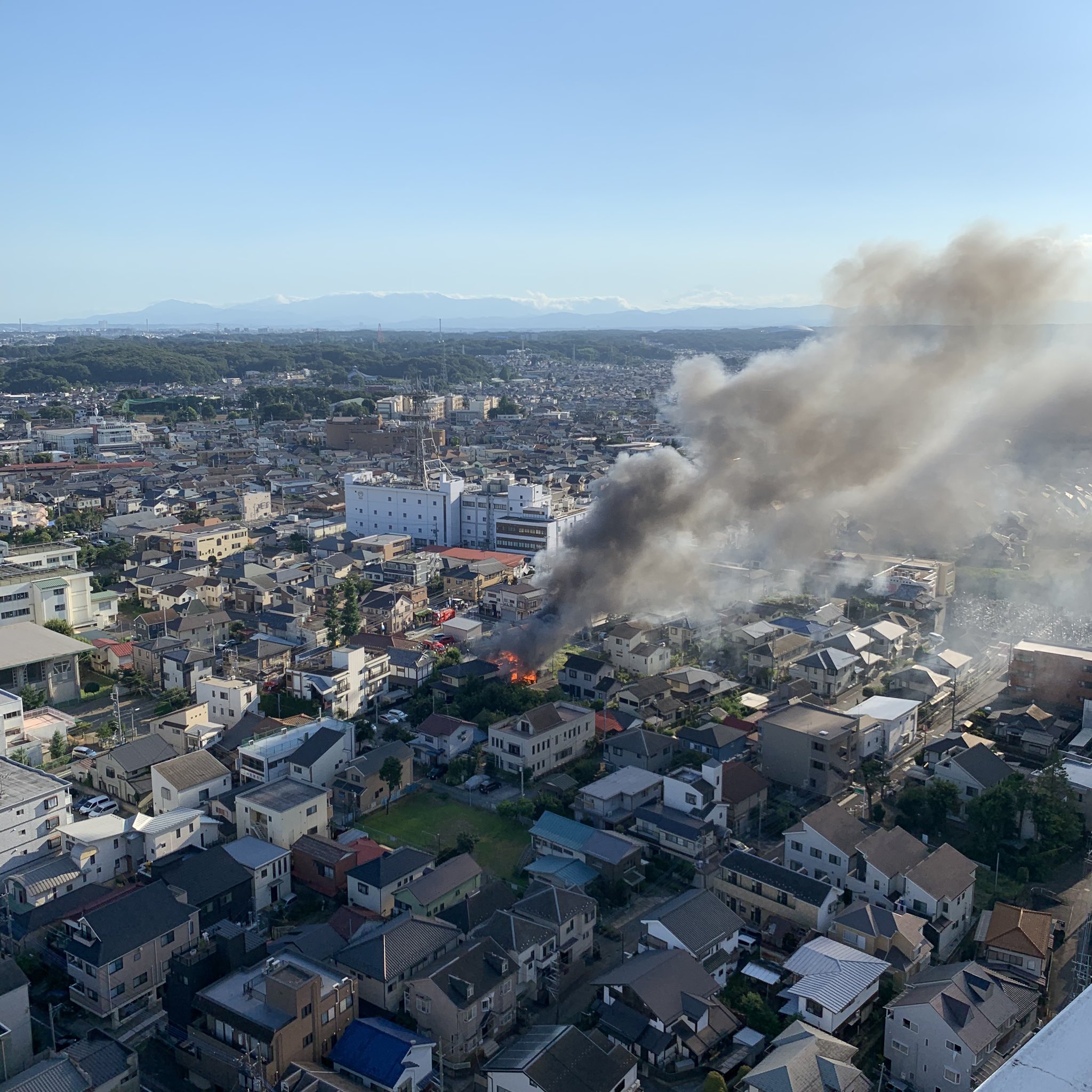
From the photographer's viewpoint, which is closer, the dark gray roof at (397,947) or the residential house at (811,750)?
the dark gray roof at (397,947)

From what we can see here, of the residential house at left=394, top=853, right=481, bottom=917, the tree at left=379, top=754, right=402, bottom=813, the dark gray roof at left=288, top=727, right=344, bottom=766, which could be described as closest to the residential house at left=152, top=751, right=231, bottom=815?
the dark gray roof at left=288, top=727, right=344, bottom=766

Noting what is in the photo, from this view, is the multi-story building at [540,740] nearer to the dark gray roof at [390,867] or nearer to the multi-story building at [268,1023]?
the dark gray roof at [390,867]

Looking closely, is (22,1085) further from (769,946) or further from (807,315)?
(807,315)

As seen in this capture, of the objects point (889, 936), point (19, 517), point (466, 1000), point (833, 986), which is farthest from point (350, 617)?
point (19, 517)

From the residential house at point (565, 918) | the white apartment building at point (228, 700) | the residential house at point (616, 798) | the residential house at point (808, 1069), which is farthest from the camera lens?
the white apartment building at point (228, 700)

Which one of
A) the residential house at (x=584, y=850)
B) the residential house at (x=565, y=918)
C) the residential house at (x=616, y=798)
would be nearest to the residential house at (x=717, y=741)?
the residential house at (x=616, y=798)

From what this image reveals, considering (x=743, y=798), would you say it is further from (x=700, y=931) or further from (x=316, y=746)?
(x=316, y=746)
